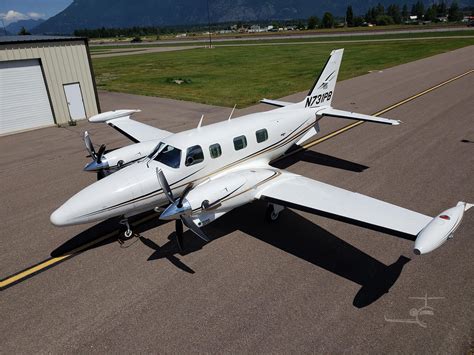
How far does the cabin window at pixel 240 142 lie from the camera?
12648 millimetres

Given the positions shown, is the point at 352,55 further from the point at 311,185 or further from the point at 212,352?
the point at 212,352

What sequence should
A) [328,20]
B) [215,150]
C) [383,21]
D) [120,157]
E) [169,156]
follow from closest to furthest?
[169,156] → [215,150] → [120,157] → [328,20] → [383,21]

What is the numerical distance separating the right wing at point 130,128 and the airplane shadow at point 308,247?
258 inches

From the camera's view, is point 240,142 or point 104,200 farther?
point 240,142

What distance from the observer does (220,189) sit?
10391 mm

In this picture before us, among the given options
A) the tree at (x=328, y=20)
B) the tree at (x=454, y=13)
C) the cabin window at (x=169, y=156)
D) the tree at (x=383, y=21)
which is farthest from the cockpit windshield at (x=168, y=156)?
the tree at (x=454, y=13)

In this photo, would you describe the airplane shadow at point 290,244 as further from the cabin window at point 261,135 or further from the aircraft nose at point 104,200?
the cabin window at point 261,135

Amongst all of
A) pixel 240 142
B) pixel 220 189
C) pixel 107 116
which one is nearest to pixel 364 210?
pixel 220 189

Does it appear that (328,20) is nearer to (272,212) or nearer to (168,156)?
(272,212)

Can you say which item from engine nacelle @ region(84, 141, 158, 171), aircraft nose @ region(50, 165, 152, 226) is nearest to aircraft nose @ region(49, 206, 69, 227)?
aircraft nose @ region(50, 165, 152, 226)

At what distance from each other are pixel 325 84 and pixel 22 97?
69.4ft

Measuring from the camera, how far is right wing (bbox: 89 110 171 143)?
1685 centimetres

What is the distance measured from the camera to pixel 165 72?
51.9 m

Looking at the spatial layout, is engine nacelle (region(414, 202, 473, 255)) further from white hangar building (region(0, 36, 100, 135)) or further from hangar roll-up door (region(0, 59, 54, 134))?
hangar roll-up door (region(0, 59, 54, 134))
